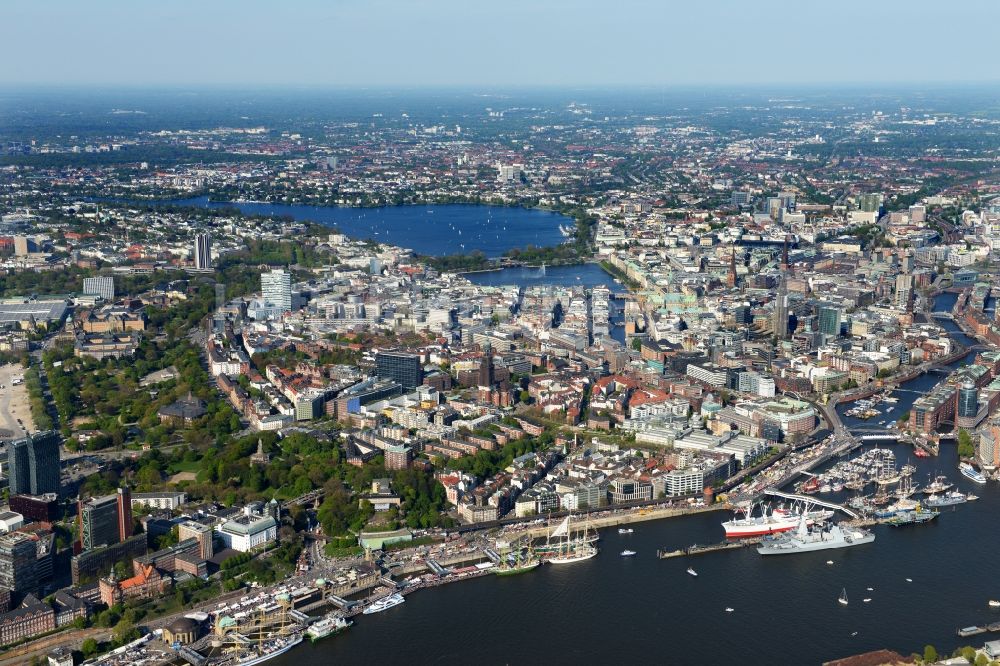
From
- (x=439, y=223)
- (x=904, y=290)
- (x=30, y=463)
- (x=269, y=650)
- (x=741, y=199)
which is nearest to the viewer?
(x=269, y=650)

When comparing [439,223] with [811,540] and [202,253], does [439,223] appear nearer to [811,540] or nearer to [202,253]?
[202,253]

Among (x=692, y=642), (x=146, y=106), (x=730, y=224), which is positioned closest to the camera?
(x=692, y=642)

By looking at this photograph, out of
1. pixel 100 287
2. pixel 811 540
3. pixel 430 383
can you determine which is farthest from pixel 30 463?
pixel 100 287

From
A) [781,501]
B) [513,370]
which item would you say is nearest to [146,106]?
[513,370]

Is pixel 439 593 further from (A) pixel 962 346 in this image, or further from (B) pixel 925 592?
(A) pixel 962 346

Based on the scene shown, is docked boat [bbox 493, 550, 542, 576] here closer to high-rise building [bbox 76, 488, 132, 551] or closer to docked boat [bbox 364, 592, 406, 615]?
docked boat [bbox 364, 592, 406, 615]

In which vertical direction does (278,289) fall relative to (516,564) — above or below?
above
